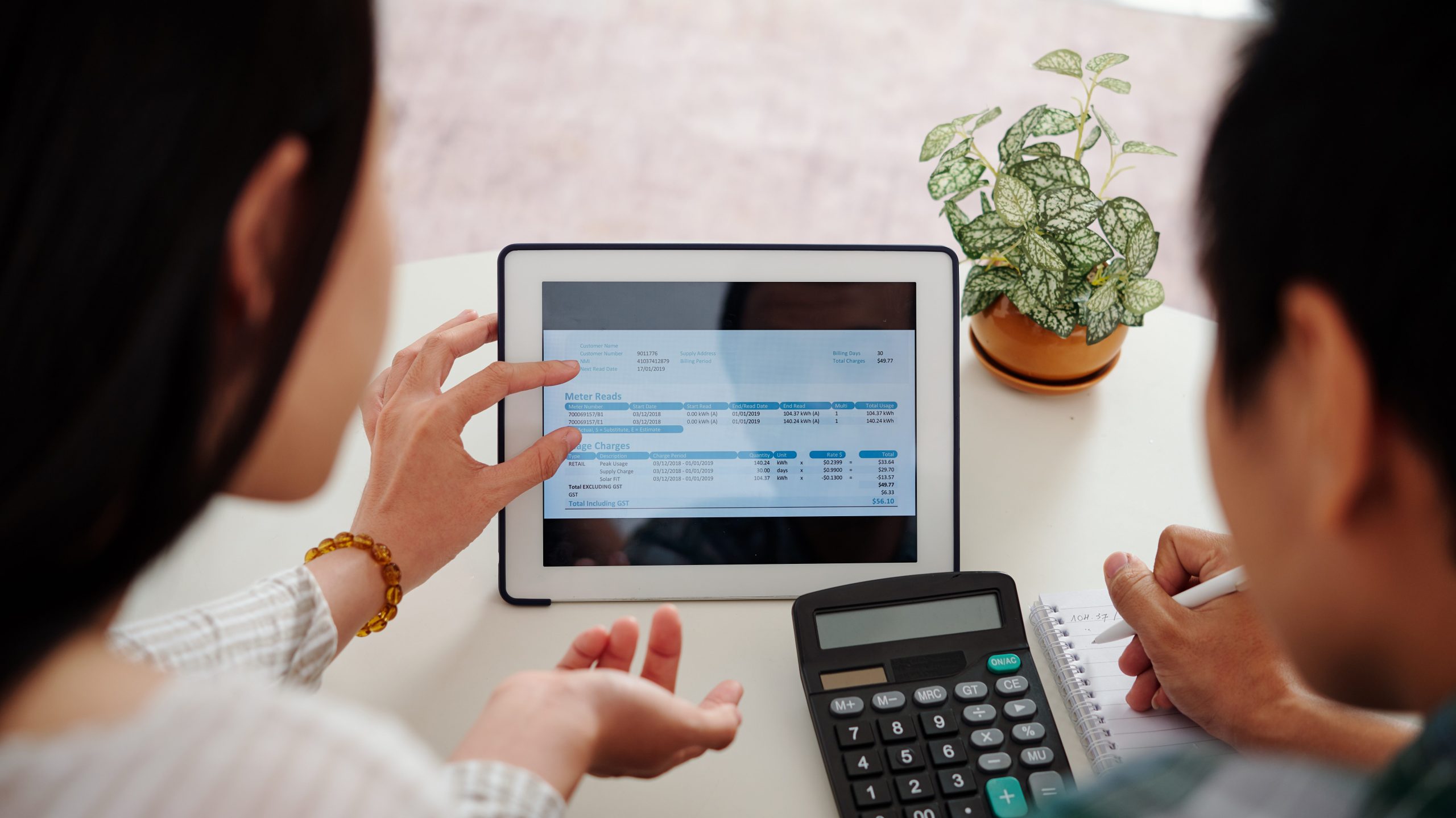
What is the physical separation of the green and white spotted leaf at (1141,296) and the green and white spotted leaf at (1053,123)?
5.4 inches

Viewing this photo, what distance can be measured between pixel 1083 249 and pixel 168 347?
2.17 ft

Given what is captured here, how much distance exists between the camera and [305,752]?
38cm

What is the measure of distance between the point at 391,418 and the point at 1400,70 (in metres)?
0.64

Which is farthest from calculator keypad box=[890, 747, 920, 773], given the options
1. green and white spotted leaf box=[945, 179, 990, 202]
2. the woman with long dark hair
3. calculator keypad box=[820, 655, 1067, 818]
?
green and white spotted leaf box=[945, 179, 990, 202]

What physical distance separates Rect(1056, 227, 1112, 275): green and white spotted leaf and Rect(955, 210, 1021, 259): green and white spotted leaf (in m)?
0.04

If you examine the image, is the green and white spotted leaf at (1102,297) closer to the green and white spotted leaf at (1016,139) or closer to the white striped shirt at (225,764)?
the green and white spotted leaf at (1016,139)

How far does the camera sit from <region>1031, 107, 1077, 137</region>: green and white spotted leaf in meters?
0.85

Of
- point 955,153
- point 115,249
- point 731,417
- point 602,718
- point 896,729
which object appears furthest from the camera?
point 955,153

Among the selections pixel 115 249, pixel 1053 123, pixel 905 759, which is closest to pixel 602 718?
pixel 905 759

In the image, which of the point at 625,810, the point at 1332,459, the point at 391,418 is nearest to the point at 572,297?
the point at 391,418

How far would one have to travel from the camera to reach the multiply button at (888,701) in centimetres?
67

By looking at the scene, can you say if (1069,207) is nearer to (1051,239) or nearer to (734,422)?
(1051,239)

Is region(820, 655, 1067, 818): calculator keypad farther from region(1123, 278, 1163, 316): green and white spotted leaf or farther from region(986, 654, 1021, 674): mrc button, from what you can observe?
region(1123, 278, 1163, 316): green and white spotted leaf

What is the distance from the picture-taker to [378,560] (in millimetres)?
720
